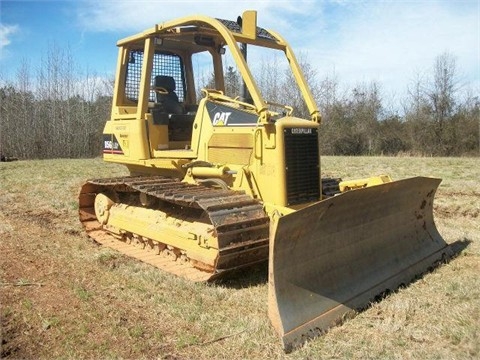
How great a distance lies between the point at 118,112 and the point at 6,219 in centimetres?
301

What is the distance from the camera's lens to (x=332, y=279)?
4.25 meters

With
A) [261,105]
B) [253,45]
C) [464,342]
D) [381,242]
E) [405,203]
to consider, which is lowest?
[464,342]

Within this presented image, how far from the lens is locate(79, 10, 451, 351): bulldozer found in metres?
4.05

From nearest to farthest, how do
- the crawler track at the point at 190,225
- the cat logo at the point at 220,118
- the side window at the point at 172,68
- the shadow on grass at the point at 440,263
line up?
1. the shadow on grass at the point at 440,263
2. the crawler track at the point at 190,225
3. the cat logo at the point at 220,118
4. the side window at the point at 172,68

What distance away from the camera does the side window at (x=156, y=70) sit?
22.8 ft

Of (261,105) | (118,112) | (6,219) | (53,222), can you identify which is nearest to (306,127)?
(261,105)

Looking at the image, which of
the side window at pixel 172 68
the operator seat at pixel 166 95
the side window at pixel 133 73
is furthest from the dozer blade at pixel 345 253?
the side window at pixel 133 73

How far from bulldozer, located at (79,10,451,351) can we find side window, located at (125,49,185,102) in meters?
0.02

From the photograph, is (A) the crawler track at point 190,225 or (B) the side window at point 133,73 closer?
(A) the crawler track at point 190,225

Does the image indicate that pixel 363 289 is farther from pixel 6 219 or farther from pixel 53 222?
pixel 6 219

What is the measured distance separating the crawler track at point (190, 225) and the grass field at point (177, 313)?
23 cm

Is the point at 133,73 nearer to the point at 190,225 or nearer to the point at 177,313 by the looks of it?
the point at 190,225

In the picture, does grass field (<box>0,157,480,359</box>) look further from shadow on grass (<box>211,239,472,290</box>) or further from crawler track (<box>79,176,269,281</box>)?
crawler track (<box>79,176,269,281</box>)

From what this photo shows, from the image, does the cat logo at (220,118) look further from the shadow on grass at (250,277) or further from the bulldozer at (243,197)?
the shadow on grass at (250,277)
